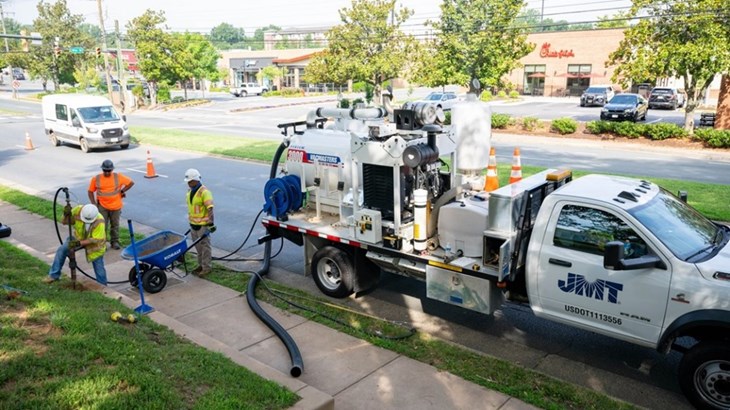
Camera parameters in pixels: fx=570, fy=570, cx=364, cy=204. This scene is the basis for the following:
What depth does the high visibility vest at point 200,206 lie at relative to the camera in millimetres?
9031

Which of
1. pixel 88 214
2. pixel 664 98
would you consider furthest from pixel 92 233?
pixel 664 98

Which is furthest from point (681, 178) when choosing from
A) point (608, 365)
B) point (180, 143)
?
point (180, 143)

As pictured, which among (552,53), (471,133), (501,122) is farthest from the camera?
(552,53)

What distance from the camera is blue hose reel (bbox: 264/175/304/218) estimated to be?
28.5 ft

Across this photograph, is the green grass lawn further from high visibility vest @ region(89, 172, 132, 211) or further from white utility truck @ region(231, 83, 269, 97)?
white utility truck @ region(231, 83, 269, 97)

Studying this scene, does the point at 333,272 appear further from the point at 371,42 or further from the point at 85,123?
the point at 371,42

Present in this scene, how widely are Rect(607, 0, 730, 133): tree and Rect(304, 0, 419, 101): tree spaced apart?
16.3m

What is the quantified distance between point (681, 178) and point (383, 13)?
24.5m

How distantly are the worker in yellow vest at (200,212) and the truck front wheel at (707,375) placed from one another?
670cm

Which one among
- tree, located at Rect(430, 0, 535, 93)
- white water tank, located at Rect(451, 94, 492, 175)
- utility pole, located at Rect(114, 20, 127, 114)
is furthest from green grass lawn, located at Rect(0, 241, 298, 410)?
utility pole, located at Rect(114, 20, 127, 114)

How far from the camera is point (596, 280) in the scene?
5.74 m

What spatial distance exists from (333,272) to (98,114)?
2071 cm

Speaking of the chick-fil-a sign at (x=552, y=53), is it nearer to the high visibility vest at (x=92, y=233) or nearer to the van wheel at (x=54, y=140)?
the van wheel at (x=54, y=140)

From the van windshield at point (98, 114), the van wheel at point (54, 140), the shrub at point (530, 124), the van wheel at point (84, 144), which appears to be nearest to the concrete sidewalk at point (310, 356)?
the van wheel at point (84, 144)
